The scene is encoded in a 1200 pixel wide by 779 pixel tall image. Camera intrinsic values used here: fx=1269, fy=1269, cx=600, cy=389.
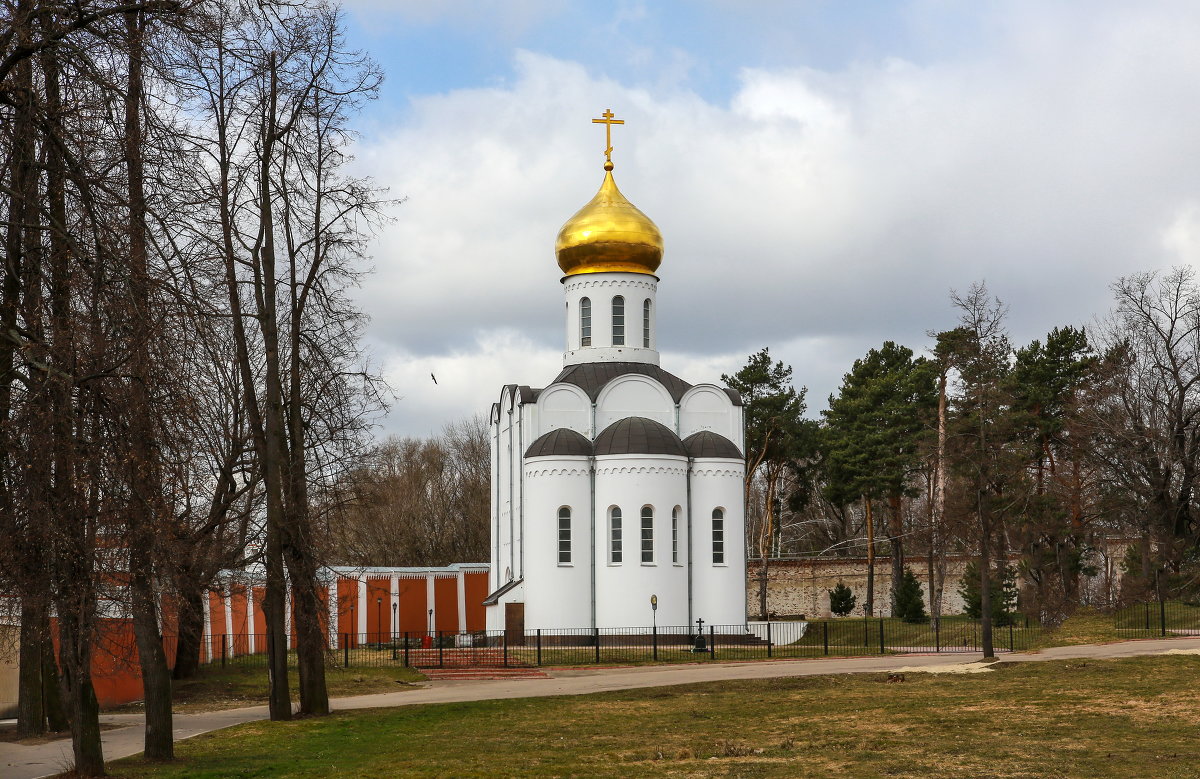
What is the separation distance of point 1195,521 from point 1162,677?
19778mm

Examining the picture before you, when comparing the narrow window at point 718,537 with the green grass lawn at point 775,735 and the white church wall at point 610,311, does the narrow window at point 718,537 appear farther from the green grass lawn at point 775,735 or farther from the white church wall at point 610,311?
the green grass lawn at point 775,735

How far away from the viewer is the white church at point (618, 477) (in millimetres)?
35938

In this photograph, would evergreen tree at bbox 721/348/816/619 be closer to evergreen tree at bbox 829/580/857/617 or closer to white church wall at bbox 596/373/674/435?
evergreen tree at bbox 829/580/857/617

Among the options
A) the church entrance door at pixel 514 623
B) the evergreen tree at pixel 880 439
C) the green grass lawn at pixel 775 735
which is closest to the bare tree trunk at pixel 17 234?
the green grass lawn at pixel 775 735

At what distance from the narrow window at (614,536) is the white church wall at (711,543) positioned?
Result: 7.33ft

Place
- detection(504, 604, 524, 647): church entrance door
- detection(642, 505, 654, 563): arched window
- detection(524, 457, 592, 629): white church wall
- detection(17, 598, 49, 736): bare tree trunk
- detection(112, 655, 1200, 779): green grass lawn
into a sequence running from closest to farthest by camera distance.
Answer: detection(112, 655, 1200, 779): green grass lawn → detection(17, 598, 49, 736): bare tree trunk → detection(524, 457, 592, 629): white church wall → detection(642, 505, 654, 563): arched window → detection(504, 604, 524, 647): church entrance door

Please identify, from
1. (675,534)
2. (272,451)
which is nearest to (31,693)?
(272,451)

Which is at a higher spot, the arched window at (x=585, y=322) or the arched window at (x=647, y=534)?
the arched window at (x=585, y=322)

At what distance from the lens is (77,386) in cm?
978

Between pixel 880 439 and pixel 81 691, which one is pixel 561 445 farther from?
pixel 81 691

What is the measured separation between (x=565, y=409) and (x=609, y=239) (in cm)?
571

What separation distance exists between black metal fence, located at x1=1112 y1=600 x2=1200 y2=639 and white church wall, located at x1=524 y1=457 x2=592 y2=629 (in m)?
14.3

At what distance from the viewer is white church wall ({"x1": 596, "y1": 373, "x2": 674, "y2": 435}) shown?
1512 inches

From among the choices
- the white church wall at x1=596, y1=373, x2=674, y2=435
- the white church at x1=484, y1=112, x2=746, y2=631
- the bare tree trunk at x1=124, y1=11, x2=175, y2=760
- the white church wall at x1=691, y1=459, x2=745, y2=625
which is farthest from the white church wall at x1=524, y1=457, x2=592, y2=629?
the bare tree trunk at x1=124, y1=11, x2=175, y2=760
